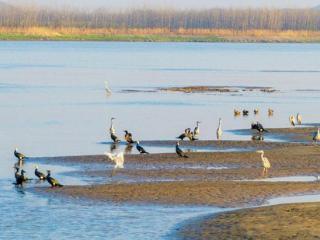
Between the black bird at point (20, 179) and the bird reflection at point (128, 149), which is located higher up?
the black bird at point (20, 179)

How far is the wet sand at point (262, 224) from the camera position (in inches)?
620

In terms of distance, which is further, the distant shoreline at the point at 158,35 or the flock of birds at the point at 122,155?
the distant shoreline at the point at 158,35

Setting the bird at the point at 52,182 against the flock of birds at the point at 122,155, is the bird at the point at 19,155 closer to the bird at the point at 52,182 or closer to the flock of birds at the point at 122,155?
the flock of birds at the point at 122,155

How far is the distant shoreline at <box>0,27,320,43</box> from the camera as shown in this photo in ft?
486

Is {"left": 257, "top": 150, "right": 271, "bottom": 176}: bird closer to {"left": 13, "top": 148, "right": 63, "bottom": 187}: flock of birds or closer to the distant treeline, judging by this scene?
{"left": 13, "top": 148, "right": 63, "bottom": 187}: flock of birds

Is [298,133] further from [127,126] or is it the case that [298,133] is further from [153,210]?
[153,210]

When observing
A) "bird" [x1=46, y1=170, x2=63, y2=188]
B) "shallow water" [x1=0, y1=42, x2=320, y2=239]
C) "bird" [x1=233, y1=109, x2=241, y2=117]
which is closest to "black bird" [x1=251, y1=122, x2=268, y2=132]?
"shallow water" [x1=0, y1=42, x2=320, y2=239]

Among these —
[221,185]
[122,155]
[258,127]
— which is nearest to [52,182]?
[122,155]

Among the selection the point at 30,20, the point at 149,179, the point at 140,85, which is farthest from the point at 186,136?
the point at 30,20

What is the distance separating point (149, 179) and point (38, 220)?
517cm

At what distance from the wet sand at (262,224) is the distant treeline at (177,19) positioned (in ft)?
440

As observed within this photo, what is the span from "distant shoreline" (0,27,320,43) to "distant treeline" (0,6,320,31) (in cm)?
103

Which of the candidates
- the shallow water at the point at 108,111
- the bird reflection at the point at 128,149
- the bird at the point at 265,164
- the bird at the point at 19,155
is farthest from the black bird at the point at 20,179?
the bird reflection at the point at 128,149

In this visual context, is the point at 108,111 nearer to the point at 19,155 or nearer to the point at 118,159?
the point at 19,155
